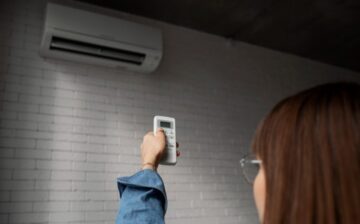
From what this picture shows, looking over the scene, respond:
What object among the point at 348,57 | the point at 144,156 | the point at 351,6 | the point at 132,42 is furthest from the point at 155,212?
the point at 348,57

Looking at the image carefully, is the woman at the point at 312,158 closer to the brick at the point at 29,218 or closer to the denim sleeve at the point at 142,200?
the denim sleeve at the point at 142,200

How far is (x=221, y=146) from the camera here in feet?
8.94

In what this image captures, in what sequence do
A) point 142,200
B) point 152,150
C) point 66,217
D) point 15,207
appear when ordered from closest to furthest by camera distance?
1. point 142,200
2. point 152,150
3. point 15,207
4. point 66,217

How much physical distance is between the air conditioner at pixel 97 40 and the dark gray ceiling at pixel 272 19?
328mm

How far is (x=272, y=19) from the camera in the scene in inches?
109

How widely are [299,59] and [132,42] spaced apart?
195 centimetres

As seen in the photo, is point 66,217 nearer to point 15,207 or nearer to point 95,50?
point 15,207

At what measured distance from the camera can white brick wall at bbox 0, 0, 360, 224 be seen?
203 cm

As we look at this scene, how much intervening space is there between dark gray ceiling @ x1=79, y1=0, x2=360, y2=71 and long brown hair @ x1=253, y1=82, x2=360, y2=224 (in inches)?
81.6

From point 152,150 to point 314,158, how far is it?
1.98 ft

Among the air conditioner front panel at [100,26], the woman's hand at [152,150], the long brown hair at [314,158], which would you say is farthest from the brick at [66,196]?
the long brown hair at [314,158]

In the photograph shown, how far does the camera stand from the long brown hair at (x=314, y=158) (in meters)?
0.51

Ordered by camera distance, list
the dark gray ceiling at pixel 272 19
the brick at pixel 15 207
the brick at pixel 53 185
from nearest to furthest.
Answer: the brick at pixel 15 207 → the brick at pixel 53 185 → the dark gray ceiling at pixel 272 19

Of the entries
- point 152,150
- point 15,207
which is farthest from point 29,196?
point 152,150
